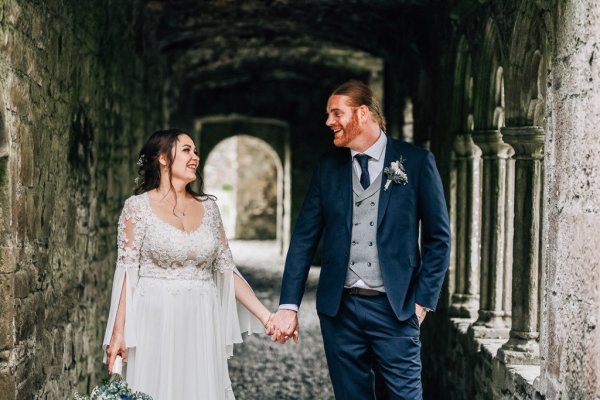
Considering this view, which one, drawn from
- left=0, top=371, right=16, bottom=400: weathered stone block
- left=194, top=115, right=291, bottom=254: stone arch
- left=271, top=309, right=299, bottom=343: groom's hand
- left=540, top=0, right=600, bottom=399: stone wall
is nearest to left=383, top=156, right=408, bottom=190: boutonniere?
left=540, top=0, right=600, bottom=399: stone wall

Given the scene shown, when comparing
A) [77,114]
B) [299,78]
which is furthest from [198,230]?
[299,78]

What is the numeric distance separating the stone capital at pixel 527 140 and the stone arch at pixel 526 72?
4 centimetres

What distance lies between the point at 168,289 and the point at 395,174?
1.01m

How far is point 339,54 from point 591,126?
8.40 metres

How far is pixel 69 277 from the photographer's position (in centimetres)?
493

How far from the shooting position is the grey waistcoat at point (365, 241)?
3.59 metres

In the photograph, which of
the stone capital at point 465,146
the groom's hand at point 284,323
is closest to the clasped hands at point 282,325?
the groom's hand at point 284,323

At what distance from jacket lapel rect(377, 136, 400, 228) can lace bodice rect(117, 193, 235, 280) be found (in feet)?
2.31

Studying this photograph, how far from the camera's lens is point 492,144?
5.70 metres

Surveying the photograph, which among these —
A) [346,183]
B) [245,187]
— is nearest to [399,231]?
[346,183]

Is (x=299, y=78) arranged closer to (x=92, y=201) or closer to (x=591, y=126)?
(x=92, y=201)

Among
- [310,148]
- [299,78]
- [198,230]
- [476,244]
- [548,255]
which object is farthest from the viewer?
[310,148]

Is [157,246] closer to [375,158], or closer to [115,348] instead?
[115,348]

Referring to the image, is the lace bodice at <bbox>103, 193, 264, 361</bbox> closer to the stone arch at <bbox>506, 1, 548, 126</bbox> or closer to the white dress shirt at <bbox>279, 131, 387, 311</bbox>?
the white dress shirt at <bbox>279, 131, 387, 311</bbox>
